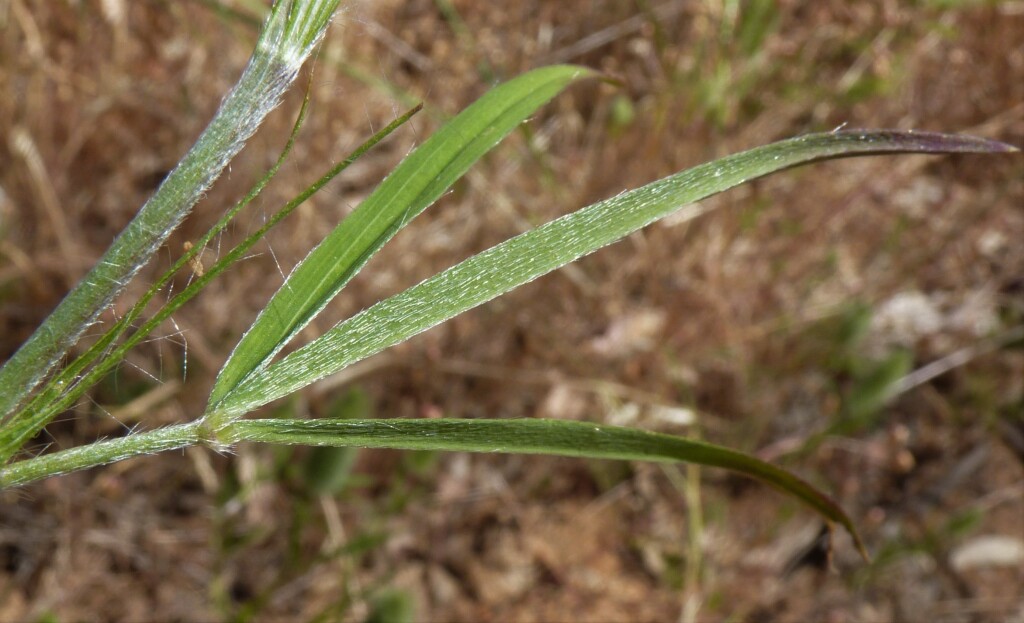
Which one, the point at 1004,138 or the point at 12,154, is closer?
the point at 12,154

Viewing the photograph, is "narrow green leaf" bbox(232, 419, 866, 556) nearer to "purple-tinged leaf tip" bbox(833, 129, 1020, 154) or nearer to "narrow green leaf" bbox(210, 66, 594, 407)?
"narrow green leaf" bbox(210, 66, 594, 407)

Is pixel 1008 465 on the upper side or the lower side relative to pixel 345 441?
upper

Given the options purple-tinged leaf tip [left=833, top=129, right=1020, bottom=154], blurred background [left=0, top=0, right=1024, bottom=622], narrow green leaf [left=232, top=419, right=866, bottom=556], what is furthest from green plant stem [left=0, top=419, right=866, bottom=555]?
blurred background [left=0, top=0, right=1024, bottom=622]

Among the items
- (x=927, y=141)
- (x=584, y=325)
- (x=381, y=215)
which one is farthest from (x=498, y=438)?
(x=584, y=325)

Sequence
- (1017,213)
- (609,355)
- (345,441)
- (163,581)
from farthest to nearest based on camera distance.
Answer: (1017,213)
(609,355)
(163,581)
(345,441)

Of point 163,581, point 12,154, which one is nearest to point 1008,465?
point 163,581

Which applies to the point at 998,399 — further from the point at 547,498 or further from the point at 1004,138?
the point at 547,498

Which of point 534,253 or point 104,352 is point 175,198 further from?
point 534,253
